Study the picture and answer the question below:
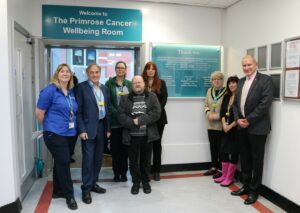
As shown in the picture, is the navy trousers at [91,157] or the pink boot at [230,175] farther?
the pink boot at [230,175]

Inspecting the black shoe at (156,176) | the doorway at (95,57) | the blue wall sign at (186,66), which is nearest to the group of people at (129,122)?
the black shoe at (156,176)

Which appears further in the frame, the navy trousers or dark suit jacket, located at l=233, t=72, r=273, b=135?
the navy trousers

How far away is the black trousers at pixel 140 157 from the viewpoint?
3221mm

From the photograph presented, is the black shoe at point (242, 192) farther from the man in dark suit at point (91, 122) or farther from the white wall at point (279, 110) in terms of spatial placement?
the man in dark suit at point (91, 122)

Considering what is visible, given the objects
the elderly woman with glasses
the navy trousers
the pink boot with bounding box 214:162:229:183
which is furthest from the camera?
the elderly woman with glasses

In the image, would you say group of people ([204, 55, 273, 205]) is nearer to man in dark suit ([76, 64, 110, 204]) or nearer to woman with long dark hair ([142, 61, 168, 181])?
woman with long dark hair ([142, 61, 168, 181])

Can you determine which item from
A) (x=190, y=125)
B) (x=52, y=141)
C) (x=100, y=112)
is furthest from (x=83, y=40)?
(x=190, y=125)

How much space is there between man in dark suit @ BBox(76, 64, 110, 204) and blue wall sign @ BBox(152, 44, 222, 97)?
47.1 inches

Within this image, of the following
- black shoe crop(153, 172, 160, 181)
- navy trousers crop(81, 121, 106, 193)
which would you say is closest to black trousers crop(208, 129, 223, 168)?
black shoe crop(153, 172, 160, 181)

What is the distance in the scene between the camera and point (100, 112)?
3111 mm

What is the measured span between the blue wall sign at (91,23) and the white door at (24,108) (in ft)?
1.52

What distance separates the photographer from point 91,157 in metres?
3.07

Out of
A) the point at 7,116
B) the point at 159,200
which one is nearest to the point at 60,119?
the point at 7,116

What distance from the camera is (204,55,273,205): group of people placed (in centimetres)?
294
